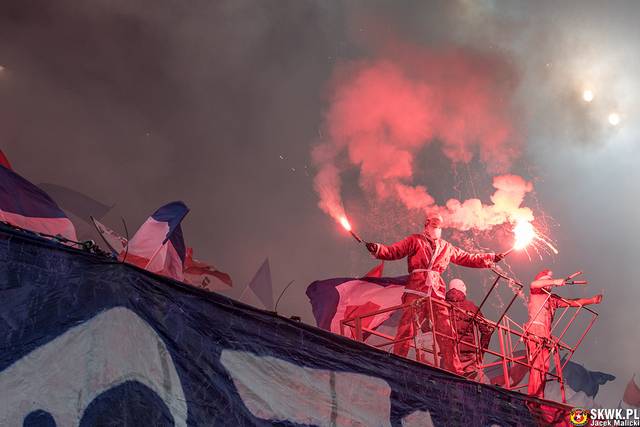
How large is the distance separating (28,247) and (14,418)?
124cm

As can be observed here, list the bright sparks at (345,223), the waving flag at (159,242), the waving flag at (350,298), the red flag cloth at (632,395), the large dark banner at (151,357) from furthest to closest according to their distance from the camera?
the red flag cloth at (632,395) < the waving flag at (159,242) < the waving flag at (350,298) < the bright sparks at (345,223) < the large dark banner at (151,357)

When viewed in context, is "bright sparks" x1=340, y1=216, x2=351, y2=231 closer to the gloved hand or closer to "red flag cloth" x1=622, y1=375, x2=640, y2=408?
the gloved hand

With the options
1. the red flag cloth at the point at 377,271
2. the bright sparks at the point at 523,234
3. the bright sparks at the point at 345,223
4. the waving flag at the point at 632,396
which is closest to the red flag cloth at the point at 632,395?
the waving flag at the point at 632,396

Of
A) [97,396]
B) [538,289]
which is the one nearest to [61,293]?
[97,396]

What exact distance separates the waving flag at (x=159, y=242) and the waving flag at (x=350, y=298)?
326cm

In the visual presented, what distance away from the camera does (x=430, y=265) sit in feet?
31.0

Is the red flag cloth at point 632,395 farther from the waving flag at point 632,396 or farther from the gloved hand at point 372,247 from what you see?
the gloved hand at point 372,247

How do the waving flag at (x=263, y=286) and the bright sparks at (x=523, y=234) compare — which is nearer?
the bright sparks at (x=523, y=234)

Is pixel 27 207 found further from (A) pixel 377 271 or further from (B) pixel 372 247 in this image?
(A) pixel 377 271

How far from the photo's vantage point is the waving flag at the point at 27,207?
1008 cm

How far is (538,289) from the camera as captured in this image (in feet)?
34.3

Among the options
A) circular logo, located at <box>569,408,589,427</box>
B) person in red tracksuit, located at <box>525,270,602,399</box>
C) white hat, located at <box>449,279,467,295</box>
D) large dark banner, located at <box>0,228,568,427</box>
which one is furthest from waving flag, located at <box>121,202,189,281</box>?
circular logo, located at <box>569,408,589,427</box>

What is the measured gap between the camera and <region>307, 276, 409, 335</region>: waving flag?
12.1m

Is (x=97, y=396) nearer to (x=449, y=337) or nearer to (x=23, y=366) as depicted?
(x=23, y=366)
